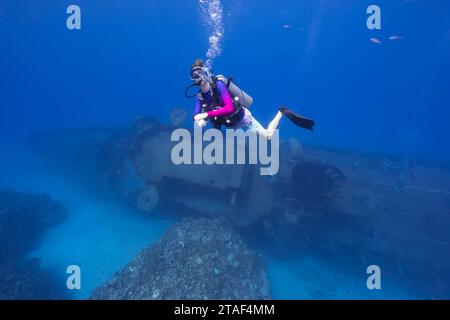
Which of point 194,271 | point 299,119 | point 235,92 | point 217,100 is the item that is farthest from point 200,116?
point 194,271

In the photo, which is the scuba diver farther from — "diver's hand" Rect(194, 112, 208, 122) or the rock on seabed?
the rock on seabed

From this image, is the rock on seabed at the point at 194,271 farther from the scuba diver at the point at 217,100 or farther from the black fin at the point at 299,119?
the black fin at the point at 299,119

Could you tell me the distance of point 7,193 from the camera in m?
17.2

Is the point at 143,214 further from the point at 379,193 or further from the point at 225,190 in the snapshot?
the point at 379,193

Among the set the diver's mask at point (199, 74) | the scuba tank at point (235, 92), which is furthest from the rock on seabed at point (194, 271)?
the diver's mask at point (199, 74)

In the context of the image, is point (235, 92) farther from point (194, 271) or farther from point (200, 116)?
point (194, 271)

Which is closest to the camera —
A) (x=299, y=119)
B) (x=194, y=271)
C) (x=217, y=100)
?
(x=217, y=100)

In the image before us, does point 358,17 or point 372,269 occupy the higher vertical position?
point 358,17

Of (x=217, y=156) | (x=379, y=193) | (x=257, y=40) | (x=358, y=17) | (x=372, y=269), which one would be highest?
(x=257, y=40)

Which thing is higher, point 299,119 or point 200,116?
point 299,119

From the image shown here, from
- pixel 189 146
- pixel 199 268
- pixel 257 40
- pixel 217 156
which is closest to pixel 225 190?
pixel 217 156

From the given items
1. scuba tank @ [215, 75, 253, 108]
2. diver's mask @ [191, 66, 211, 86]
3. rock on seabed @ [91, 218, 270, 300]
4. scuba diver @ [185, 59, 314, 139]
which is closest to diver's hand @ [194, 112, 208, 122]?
scuba diver @ [185, 59, 314, 139]

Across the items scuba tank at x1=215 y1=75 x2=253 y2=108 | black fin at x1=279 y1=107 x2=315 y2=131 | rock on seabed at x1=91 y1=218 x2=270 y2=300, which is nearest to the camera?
scuba tank at x1=215 y1=75 x2=253 y2=108

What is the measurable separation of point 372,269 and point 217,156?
8028mm
